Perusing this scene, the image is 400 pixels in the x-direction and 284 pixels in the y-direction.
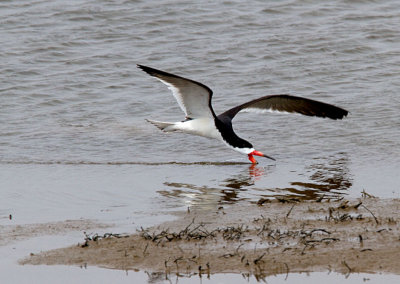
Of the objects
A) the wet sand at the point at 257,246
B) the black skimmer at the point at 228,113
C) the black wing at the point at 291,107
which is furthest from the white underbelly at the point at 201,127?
the wet sand at the point at 257,246

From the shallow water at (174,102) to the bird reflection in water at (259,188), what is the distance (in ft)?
0.10

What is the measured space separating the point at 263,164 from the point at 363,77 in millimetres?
4294

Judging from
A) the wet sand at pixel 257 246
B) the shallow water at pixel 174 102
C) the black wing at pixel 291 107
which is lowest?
the shallow water at pixel 174 102

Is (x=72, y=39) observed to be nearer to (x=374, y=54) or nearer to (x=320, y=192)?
(x=374, y=54)

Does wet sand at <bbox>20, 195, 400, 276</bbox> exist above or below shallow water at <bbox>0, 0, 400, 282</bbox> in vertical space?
above

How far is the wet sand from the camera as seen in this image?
542 centimetres

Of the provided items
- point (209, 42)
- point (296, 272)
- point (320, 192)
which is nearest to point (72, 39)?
point (209, 42)

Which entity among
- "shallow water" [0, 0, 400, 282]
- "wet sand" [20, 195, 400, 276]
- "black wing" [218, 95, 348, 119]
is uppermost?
"wet sand" [20, 195, 400, 276]

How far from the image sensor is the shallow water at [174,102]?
8227 millimetres

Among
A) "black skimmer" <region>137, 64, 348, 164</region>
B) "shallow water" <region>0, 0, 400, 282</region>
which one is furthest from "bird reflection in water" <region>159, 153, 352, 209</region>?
"black skimmer" <region>137, 64, 348, 164</region>

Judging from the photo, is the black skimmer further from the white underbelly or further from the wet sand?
the wet sand

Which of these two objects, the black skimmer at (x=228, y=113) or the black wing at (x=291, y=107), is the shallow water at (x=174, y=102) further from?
the black wing at (x=291, y=107)

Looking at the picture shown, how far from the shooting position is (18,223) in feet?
22.2

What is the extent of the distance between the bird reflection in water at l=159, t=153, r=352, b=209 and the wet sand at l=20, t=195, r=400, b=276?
3.07 ft
